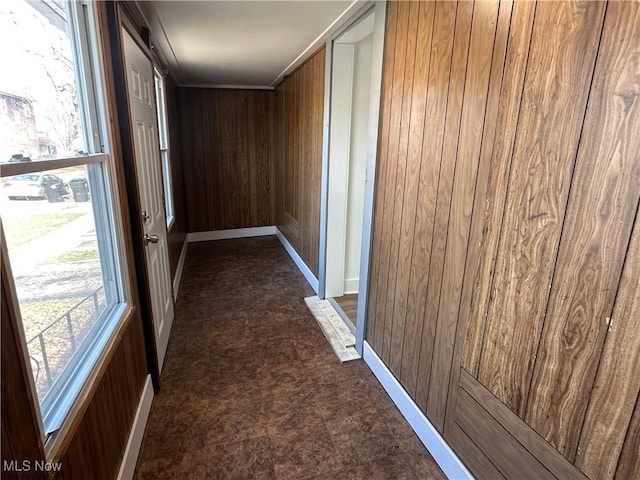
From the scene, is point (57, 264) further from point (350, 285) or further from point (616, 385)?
point (350, 285)

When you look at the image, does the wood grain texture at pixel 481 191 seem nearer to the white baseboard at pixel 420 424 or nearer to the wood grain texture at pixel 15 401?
the white baseboard at pixel 420 424

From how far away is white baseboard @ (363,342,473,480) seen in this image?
156cm

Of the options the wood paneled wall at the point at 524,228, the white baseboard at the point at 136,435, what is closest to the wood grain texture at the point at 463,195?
the wood paneled wall at the point at 524,228

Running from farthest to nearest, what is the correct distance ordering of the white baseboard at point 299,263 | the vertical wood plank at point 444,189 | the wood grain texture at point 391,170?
the white baseboard at point 299,263 → the wood grain texture at point 391,170 → the vertical wood plank at point 444,189

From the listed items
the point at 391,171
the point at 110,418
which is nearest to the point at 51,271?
the point at 110,418

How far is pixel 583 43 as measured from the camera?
37.3 inches

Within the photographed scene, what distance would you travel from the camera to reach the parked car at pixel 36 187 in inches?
33.7

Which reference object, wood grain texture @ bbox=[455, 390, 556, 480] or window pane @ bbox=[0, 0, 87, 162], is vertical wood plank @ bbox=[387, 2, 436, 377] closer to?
wood grain texture @ bbox=[455, 390, 556, 480]

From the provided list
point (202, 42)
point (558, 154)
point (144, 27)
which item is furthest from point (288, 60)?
point (558, 154)

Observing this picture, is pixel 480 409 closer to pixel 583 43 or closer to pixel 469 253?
pixel 469 253

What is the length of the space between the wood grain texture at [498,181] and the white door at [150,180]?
166 cm

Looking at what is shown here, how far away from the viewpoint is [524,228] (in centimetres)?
116

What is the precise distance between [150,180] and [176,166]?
2.24 metres

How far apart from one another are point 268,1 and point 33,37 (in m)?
1.32
